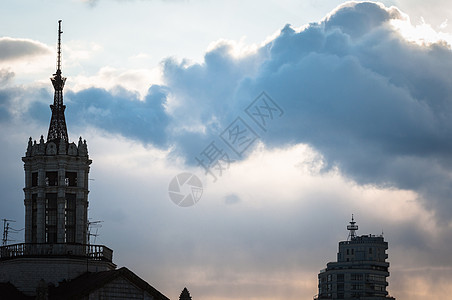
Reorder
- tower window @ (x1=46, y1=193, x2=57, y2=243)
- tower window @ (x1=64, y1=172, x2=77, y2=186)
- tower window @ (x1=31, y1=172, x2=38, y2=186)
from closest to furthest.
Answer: tower window @ (x1=46, y1=193, x2=57, y2=243) → tower window @ (x1=64, y1=172, x2=77, y2=186) → tower window @ (x1=31, y1=172, x2=38, y2=186)

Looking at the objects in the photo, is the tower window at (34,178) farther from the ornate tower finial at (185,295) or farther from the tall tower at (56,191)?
the ornate tower finial at (185,295)

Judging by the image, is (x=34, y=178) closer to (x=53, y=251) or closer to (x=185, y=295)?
(x=53, y=251)

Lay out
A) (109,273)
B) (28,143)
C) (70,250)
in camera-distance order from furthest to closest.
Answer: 1. (28,143)
2. (70,250)
3. (109,273)

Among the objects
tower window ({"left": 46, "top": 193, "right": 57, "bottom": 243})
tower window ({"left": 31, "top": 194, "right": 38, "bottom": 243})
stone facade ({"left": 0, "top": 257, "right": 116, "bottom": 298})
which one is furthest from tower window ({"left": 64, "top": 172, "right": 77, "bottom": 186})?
stone facade ({"left": 0, "top": 257, "right": 116, "bottom": 298})

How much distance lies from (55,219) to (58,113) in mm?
12264

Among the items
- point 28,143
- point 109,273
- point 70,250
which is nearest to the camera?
point 109,273

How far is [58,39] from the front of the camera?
333ft

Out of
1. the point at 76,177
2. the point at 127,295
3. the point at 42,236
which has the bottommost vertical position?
the point at 127,295

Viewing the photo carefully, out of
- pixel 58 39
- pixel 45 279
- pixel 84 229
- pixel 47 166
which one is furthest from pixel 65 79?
pixel 45 279

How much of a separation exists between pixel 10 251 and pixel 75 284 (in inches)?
388

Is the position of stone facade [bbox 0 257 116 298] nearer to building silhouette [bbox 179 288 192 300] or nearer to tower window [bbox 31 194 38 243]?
tower window [bbox 31 194 38 243]

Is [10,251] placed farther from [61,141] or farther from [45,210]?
[61,141]

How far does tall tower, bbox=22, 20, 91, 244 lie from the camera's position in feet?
308

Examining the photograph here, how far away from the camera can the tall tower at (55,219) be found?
90.1m
